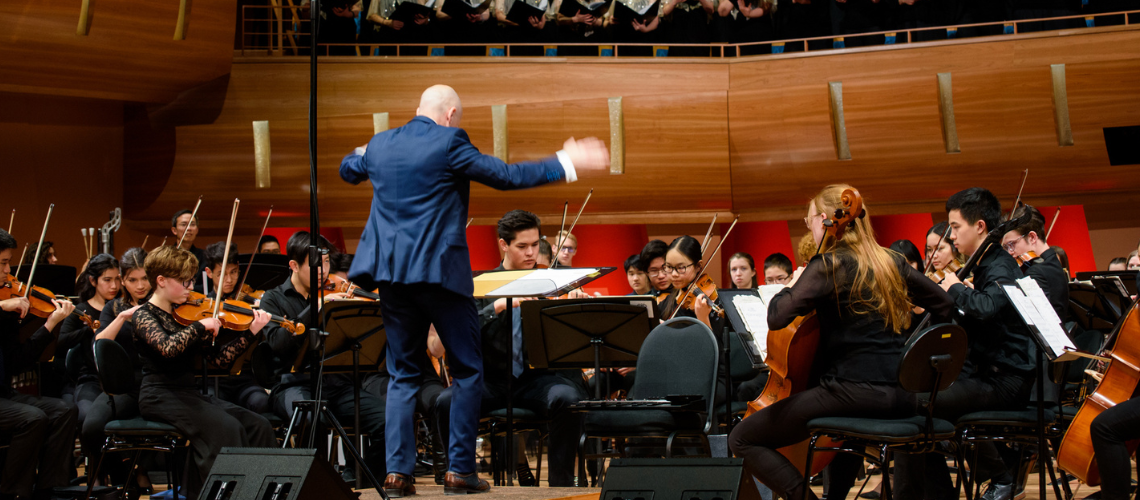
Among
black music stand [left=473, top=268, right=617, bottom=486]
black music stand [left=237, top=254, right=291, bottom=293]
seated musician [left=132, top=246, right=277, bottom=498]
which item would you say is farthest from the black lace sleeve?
black music stand [left=473, top=268, right=617, bottom=486]

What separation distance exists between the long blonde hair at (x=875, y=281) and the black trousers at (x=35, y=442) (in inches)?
128

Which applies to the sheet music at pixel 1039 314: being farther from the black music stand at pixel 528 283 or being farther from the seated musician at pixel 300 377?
the seated musician at pixel 300 377

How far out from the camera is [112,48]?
6.48m

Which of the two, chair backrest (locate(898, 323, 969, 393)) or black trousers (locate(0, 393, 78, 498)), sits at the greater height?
chair backrest (locate(898, 323, 969, 393))

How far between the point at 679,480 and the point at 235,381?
2991 mm

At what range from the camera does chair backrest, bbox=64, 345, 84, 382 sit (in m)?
4.24

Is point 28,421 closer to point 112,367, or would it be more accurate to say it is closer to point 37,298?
point 112,367

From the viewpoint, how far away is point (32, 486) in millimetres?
3783

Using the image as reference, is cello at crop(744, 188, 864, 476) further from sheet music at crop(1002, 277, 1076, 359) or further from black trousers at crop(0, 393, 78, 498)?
black trousers at crop(0, 393, 78, 498)

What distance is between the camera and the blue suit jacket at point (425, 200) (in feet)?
8.05

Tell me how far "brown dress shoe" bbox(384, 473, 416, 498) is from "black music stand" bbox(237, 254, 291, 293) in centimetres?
239

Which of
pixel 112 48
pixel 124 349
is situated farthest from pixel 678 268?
pixel 112 48

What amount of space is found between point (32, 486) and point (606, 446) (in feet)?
9.01

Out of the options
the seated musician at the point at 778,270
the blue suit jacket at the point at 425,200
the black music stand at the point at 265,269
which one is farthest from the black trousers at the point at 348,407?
the seated musician at the point at 778,270
